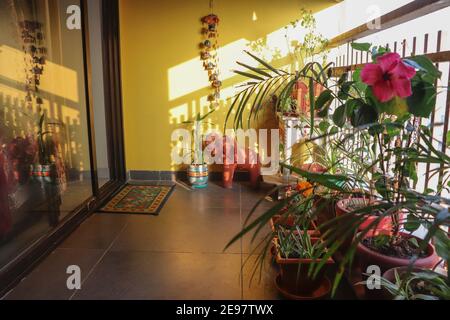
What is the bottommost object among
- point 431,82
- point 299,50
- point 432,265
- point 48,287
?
point 48,287

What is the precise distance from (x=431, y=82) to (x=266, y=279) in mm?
1282

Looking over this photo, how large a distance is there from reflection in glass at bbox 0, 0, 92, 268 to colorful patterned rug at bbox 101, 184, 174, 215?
277 millimetres

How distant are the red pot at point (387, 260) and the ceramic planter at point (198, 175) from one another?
7.24 ft

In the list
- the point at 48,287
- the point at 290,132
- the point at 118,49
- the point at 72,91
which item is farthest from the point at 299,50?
the point at 48,287

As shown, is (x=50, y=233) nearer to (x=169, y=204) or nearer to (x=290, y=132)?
(x=169, y=204)

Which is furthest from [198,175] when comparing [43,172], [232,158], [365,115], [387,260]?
[365,115]

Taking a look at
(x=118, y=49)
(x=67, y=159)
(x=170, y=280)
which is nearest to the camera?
(x=170, y=280)

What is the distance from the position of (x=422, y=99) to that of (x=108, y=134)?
123 inches

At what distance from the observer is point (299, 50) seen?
12.0 ft

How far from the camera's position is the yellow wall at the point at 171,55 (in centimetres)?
361

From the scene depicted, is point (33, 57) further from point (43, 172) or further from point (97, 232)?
point (97, 232)

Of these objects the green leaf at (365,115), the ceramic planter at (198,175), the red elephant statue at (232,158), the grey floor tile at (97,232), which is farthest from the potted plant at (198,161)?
the green leaf at (365,115)

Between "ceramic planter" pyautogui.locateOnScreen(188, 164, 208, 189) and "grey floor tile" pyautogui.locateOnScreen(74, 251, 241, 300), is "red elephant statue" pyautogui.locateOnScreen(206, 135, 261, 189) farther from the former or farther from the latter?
"grey floor tile" pyautogui.locateOnScreen(74, 251, 241, 300)

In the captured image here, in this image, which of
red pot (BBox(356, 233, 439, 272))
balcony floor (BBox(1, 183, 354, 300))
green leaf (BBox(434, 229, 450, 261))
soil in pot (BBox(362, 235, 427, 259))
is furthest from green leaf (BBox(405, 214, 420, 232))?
balcony floor (BBox(1, 183, 354, 300))
